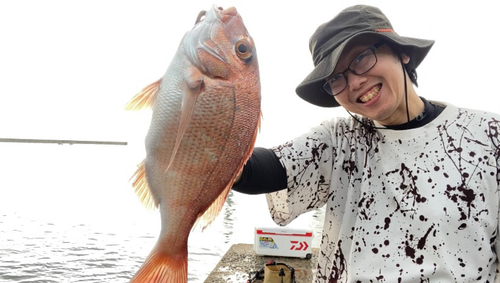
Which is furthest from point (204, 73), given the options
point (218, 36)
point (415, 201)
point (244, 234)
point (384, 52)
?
point (244, 234)

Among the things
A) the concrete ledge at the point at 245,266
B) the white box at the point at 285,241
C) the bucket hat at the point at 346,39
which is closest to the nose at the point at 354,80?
the bucket hat at the point at 346,39

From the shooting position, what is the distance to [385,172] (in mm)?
1983

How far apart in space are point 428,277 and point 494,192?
1.82 feet

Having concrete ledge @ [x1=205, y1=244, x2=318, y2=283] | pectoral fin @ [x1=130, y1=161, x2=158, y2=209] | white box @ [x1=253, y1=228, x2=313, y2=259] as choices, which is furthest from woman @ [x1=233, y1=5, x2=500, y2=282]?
white box @ [x1=253, y1=228, x2=313, y2=259]

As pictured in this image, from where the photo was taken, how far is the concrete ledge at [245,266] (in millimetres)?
6234

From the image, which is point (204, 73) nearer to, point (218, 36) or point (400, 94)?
point (218, 36)

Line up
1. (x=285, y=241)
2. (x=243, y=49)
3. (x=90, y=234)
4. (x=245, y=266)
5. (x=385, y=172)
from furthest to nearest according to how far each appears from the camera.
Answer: (x=90, y=234) < (x=285, y=241) < (x=245, y=266) < (x=385, y=172) < (x=243, y=49)

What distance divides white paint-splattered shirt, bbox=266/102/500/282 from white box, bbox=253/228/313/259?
198 inches

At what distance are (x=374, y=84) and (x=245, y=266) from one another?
576 cm

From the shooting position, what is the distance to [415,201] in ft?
6.09

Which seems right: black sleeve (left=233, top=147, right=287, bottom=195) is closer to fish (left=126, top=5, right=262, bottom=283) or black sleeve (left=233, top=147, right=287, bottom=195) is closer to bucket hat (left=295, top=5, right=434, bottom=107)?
fish (left=126, top=5, right=262, bottom=283)

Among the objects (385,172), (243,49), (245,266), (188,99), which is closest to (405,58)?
(385,172)

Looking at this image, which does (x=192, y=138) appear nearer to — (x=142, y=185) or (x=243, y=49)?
(x=142, y=185)

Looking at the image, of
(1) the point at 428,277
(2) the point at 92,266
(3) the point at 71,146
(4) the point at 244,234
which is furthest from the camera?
(3) the point at 71,146
